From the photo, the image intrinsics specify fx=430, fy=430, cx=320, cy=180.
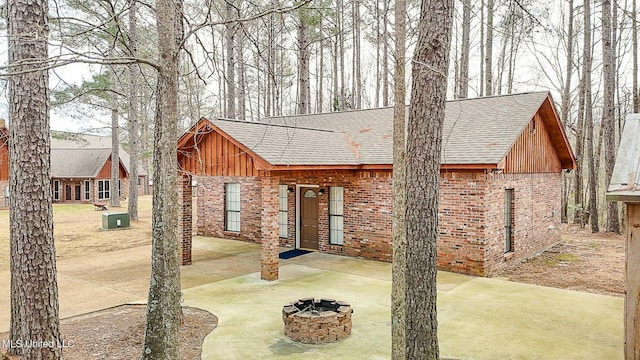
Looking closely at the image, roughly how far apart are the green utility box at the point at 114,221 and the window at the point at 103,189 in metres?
15.8

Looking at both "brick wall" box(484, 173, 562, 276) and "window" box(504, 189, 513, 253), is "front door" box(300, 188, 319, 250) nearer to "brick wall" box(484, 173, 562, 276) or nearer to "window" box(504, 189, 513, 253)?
"brick wall" box(484, 173, 562, 276)

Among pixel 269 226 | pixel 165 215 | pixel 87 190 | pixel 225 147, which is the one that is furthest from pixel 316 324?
pixel 87 190

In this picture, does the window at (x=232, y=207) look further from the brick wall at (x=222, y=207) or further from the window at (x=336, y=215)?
the window at (x=336, y=215)

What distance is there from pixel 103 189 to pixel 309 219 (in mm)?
25667

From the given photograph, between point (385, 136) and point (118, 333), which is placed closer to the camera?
point (118, 333)

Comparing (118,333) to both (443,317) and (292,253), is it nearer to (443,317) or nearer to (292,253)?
(443,317)

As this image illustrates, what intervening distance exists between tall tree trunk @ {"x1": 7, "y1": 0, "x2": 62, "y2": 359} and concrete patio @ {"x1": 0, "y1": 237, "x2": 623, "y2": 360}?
2155 millimetres

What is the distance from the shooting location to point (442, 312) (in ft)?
26.1

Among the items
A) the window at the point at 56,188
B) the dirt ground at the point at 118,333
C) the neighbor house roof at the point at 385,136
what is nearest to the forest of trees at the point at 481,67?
the neighbor house roof at the point at 385,136

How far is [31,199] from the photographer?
205 inches

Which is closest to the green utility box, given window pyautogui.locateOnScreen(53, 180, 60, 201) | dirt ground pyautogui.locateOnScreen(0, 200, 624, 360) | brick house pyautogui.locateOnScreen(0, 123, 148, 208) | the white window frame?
dirt ground pyautogui.locateOnScreen(0, 200, 624, 360)

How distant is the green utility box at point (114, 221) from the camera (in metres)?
18.9

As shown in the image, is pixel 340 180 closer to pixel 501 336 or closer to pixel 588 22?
pixel 501 336

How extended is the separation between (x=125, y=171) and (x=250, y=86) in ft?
41.3
